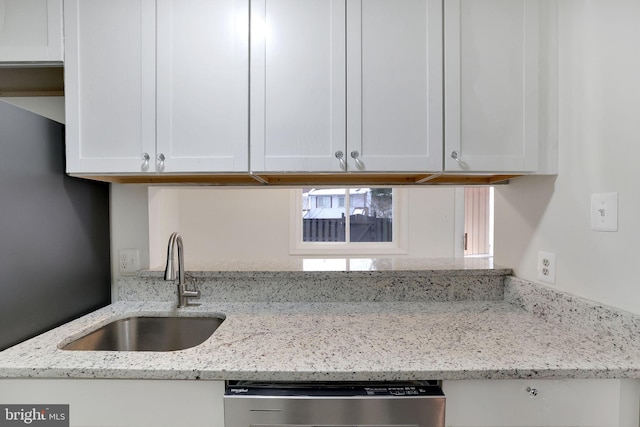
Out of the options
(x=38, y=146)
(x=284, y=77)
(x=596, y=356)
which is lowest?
(x=596, y=356)

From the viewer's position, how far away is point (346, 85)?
1127mm

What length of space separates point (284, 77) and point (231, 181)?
0.56 meters

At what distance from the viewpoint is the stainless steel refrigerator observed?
0.97 metres

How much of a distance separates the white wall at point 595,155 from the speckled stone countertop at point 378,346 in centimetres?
11

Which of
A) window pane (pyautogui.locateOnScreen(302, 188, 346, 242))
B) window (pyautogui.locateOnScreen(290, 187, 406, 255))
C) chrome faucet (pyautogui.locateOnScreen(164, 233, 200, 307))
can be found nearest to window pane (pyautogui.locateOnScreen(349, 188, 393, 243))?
window (pyautogui.locateOnScreen(290, 187, 406, 255))

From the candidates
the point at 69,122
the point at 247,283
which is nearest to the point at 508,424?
the point at 247,283

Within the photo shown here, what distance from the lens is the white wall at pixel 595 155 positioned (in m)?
0.93

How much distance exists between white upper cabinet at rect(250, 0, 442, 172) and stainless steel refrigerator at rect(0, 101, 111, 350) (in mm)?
766

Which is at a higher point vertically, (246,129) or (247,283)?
(246,129)

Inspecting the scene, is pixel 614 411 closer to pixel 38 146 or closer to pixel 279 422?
pixel 279 422

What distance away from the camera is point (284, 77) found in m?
1.12

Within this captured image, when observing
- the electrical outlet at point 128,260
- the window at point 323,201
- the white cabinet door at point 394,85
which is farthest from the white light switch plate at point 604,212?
the window at point 323,201

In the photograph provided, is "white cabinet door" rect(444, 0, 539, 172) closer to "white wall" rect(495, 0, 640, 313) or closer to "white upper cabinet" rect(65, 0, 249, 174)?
"white wall" rect(495, 0, 640, 313)

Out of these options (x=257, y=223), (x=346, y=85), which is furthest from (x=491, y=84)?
(x=257, y=223)
